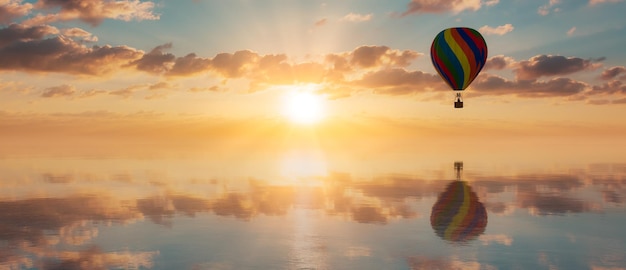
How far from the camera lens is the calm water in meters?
36.7

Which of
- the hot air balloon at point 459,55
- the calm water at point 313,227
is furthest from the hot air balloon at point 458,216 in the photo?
the hot air balloon at point 459,55

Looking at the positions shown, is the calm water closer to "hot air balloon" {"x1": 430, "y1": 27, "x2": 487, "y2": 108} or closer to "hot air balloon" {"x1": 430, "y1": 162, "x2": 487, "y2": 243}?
Answer: "hot air balloon" {"x1": 430, "y1": 162, "x2": 487, "y2": 243}

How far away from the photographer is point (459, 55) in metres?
95.7

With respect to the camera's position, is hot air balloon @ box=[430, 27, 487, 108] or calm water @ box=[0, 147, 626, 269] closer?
calm water @ box=[0, 147, 626, 269]

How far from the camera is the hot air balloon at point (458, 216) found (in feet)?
150

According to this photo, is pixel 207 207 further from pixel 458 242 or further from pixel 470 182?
pixel 470 182

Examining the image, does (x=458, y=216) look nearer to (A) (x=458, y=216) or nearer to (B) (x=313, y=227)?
(A) (x=458, y=216)

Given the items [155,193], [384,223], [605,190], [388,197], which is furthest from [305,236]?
[605,190]

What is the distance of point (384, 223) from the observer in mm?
51469

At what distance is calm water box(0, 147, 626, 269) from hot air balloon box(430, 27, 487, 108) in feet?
63.5

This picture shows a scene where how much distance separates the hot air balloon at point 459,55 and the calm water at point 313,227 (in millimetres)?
19354

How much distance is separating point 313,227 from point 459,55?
55323 mm

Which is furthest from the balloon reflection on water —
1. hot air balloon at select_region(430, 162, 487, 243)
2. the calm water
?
the calm water

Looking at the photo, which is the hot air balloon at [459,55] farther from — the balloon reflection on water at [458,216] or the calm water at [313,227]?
the balloon reflection on water at [458,216]
